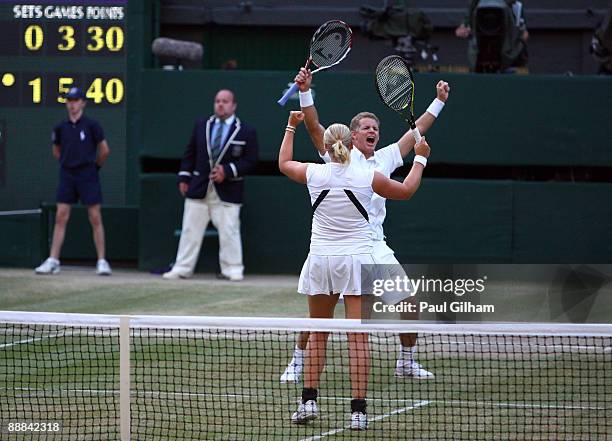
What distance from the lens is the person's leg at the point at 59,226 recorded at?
13.9 m

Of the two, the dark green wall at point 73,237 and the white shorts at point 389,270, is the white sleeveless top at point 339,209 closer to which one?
the white shorts at point 389,270

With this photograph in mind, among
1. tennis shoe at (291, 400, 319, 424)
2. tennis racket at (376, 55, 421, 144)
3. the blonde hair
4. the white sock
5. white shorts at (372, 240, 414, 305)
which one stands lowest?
tennis shoe at (291, 400, 319, 424)

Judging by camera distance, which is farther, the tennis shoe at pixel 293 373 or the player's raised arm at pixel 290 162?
the tennis shoe at pixel 293 373

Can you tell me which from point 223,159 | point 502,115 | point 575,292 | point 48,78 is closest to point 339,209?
point 575,292

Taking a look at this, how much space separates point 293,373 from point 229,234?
5450 mm

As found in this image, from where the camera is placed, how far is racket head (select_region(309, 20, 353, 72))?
9.11 meters

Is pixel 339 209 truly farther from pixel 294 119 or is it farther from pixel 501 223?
pixel 501 223

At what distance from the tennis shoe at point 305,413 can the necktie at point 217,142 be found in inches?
265

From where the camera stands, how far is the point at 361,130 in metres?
7.96

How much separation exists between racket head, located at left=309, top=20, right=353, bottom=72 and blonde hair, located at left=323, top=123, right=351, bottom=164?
1.75m

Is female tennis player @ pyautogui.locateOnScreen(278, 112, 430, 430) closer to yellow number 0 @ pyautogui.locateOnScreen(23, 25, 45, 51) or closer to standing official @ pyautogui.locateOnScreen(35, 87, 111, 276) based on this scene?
standing official @ pyautogui.locateOnScreen(35, 87, 111, 276)

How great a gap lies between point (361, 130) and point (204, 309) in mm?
4079

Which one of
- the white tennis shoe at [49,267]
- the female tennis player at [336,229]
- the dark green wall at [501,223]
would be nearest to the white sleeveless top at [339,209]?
the female tennis player at [336,229]

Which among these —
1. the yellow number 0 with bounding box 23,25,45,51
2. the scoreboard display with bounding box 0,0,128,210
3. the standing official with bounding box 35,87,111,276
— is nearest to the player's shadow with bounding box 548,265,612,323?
the standing official with bounding box 35,87,111,276
